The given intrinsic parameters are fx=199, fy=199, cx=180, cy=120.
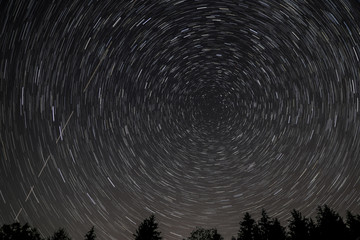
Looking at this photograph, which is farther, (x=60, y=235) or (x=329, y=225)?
(x=60, y=235)

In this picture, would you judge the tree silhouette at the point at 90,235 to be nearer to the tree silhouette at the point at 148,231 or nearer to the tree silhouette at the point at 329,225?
the tree silhouette at the point at 148,231

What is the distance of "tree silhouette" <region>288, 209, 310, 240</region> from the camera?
15335 mm

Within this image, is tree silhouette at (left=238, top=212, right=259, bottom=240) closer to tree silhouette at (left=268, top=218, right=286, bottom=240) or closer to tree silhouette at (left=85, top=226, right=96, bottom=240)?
tree silhouette at (left=268, top=218, right=286, bottom=240)

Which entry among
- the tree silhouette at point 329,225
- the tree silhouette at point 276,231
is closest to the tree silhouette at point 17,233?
the tree silhouette at point 276,231

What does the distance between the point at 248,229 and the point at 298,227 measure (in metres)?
3.88

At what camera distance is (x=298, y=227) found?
52.0ft

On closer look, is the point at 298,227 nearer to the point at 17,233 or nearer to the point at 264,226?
the point at 264,226

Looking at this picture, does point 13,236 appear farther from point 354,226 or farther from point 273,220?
point 354,226

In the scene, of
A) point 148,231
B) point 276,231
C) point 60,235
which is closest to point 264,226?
point 276,231

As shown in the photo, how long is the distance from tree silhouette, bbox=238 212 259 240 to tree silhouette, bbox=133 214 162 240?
700 cm

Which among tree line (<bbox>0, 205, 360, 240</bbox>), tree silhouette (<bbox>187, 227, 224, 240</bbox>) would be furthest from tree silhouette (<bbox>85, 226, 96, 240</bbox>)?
tree silhouette (<bbox>187, 227, 224, 240</bbox>)

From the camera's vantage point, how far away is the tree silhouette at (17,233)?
19312 mm

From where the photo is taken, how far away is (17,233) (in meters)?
19.5

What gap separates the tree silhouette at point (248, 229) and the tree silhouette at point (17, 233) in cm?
2024
